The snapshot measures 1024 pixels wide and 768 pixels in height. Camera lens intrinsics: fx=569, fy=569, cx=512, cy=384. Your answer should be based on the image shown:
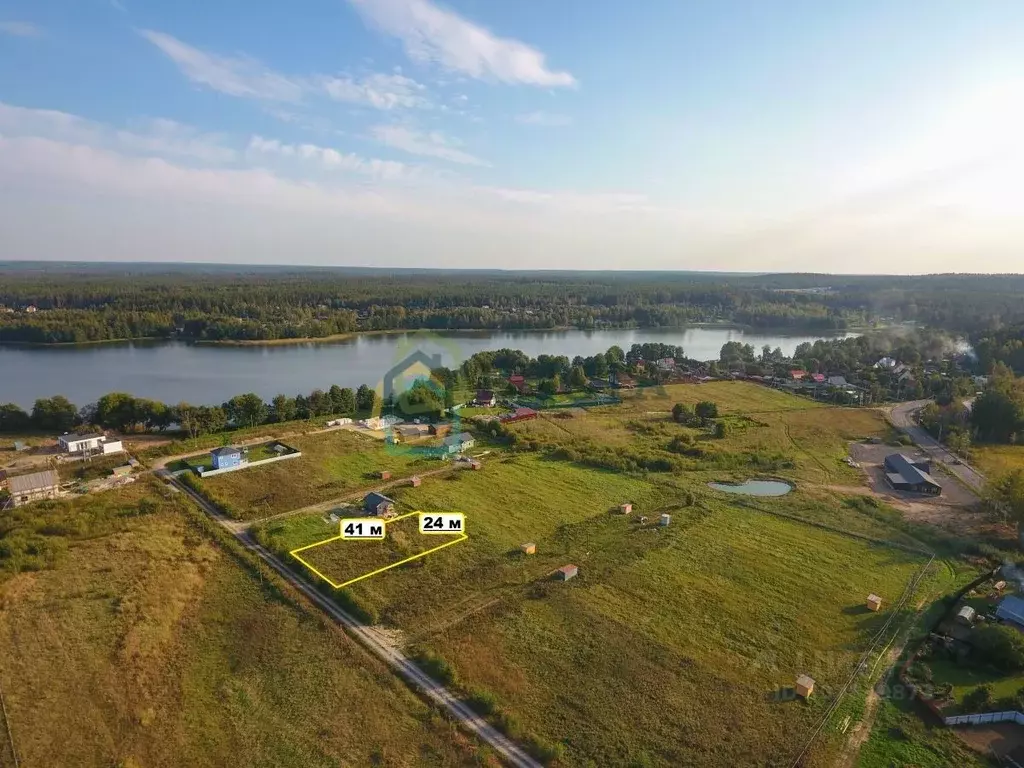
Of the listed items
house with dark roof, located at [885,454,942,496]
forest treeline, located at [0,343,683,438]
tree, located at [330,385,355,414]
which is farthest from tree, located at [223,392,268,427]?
house with dark roof, located at [885,454,942,496]

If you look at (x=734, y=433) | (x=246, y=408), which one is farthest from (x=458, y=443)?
(x=734, y=433)

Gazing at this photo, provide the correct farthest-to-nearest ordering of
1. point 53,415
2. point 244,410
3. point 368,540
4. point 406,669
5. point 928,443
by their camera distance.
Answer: point 928,443 < point 244,410 < point 53,415 < point 368,540 < point 406,669

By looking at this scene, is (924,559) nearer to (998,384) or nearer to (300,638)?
(300,638)

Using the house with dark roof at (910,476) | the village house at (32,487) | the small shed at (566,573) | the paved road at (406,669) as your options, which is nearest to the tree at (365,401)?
the village house at (32,487)

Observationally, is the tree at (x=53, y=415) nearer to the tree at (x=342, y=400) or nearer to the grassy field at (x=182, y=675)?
the tree at (x=342, y=400)

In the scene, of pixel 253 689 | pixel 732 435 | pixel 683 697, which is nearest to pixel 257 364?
pixel 732 435

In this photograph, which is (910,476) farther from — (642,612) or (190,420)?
(190,420)
